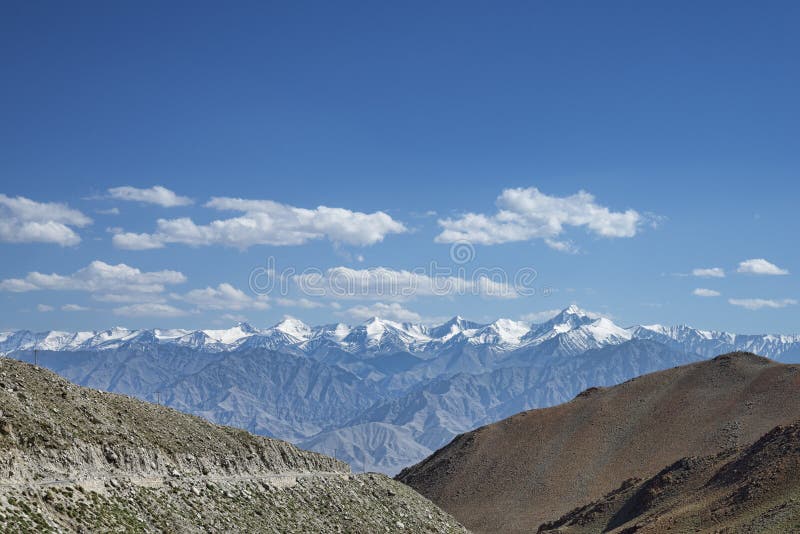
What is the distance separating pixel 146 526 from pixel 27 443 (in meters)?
8.33

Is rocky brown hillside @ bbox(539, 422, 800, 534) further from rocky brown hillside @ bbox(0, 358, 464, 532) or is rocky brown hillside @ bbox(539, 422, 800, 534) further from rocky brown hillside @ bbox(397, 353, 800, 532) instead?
rocky brown hillside @ bbox(0, 358, 464, 532)

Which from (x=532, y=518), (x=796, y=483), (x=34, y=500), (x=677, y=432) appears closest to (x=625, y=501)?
(x=532, y=518)

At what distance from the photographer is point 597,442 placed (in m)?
176

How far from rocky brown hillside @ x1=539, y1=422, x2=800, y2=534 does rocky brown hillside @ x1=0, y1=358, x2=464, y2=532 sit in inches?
1216

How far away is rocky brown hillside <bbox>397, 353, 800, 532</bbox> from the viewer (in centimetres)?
15662

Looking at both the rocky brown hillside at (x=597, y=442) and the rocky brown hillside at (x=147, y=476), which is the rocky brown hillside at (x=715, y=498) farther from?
the rocky brown hillside at (x=147, y=476)

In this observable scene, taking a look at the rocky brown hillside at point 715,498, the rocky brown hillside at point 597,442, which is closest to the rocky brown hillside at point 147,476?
the rocky brown hillside at point 715,498

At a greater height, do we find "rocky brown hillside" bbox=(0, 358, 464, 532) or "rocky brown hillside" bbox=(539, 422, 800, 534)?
"rocky brown hillside" bbox=(0, 358, 464, 532)

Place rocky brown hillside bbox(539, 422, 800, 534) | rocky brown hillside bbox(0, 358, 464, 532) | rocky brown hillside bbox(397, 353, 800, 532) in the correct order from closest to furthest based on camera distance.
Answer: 1. rocky brown hillside bbox(0, 358, 464, 532)
2. rocky brown hillside bbox(539, 422, 800, 534)
3. rocky brown hillside bbox(397, 353, 800, 532)

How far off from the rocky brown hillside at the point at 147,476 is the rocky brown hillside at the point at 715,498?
30.9 meters

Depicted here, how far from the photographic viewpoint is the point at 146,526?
47.3 m

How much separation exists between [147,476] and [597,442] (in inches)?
5356

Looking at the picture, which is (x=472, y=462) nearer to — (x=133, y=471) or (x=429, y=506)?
(x=429, y=506)

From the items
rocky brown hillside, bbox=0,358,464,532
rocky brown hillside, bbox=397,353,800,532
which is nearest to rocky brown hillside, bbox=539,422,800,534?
rocky brown hillside, bbox=397,353,800,532
